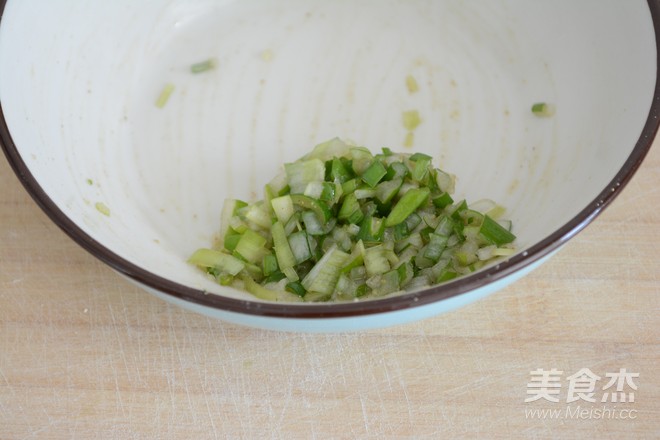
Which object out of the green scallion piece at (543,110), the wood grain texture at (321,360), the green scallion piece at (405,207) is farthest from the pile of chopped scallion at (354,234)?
the green scallion piece at (543,110)

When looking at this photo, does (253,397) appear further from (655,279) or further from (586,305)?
(655,279)

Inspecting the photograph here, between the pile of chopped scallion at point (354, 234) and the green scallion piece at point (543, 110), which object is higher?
the green scallion piece at point (543, 110)

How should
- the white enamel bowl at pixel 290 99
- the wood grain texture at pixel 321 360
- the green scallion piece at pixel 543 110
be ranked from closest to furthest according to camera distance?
the wood grain texture at pixel 321 360, the white enamel bowl at pixel 290 99, the green scallion piece at pixel 543 110

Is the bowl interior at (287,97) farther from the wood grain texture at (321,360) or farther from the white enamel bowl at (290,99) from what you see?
the wood grain texture at (321,360)

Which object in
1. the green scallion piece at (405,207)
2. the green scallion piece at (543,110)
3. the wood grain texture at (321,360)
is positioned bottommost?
the wood grain texture at (321,360)

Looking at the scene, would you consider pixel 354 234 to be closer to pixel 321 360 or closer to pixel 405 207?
pixel 405 207

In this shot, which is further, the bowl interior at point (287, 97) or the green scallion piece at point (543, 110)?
the green scallion piece at point (543, 110)

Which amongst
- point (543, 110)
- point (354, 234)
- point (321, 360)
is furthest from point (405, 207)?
point (543, 110)
